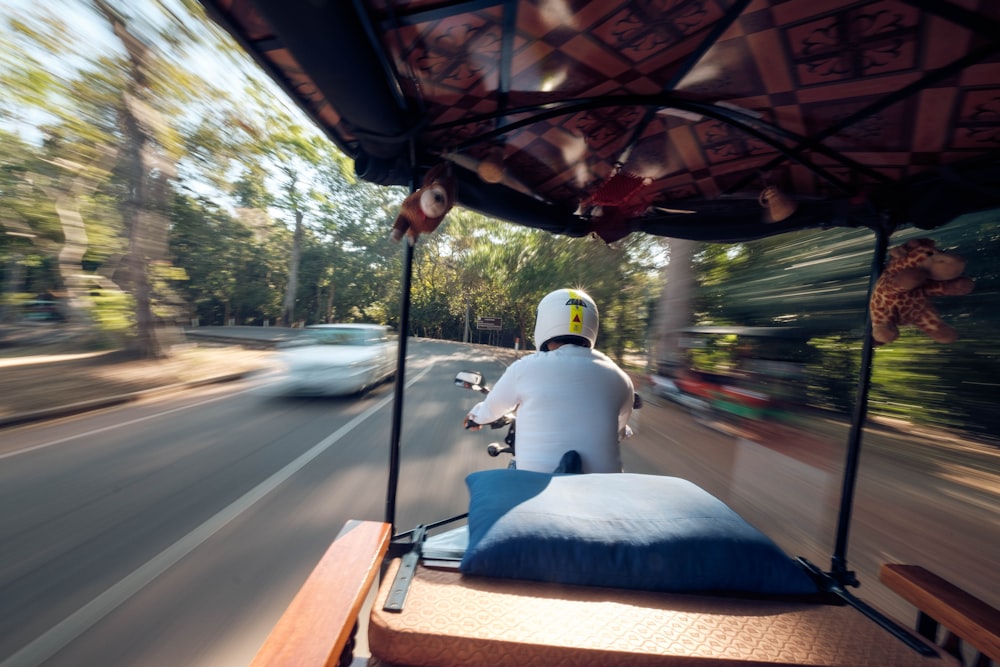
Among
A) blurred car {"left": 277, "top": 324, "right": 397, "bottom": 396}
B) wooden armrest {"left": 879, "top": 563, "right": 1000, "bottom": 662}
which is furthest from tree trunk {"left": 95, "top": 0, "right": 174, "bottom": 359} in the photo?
wooden armrest {"left": 879, "top": 563, "right": 1000, "bottom": 662}

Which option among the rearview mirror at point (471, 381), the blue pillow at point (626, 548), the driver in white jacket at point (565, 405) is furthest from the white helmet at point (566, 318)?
the blue pillow at point (626, 548)

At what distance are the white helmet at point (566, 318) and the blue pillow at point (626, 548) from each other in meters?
1.16

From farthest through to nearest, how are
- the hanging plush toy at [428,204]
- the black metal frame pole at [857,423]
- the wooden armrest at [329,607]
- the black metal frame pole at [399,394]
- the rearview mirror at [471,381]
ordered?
the rearview mirror at [471,381] < the black metal frame pole at [857,423] < the black metal frame pole at [399,394] < the hanging plush toy at [428,204] < the wooden armrest at [329,607]

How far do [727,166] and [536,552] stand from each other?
1.99 metres

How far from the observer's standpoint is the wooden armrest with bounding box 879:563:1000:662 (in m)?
1.17

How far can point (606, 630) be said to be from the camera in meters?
1.03

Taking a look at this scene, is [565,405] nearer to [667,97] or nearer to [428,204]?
[428,204]

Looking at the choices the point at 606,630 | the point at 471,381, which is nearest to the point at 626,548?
the point at 606,630

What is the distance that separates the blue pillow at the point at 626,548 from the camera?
3.89 feet

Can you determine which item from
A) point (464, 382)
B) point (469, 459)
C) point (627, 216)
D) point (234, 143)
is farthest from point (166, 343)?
point (627, 216)

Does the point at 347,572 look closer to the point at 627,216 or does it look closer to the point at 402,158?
the point at 402,158

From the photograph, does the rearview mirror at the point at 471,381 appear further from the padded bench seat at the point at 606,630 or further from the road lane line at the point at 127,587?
the road lane line at the point at 127,587

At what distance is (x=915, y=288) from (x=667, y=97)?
1.37 meters

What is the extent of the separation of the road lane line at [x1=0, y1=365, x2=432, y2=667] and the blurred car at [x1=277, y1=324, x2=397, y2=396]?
347cm
